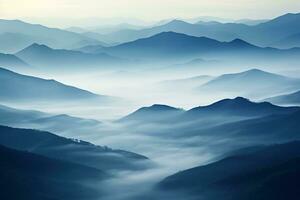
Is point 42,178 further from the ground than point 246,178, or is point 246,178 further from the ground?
point 42,178

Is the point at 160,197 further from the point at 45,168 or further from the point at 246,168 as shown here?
the point at 45,168

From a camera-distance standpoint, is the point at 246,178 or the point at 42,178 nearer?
the point at 246,178

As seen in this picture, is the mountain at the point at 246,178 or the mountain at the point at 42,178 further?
the mountain at the point at 42,178

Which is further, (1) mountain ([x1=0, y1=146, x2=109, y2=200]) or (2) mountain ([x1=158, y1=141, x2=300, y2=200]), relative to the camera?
(1) mountain ([x1=0, y1=146, x2=109, y2=200])
